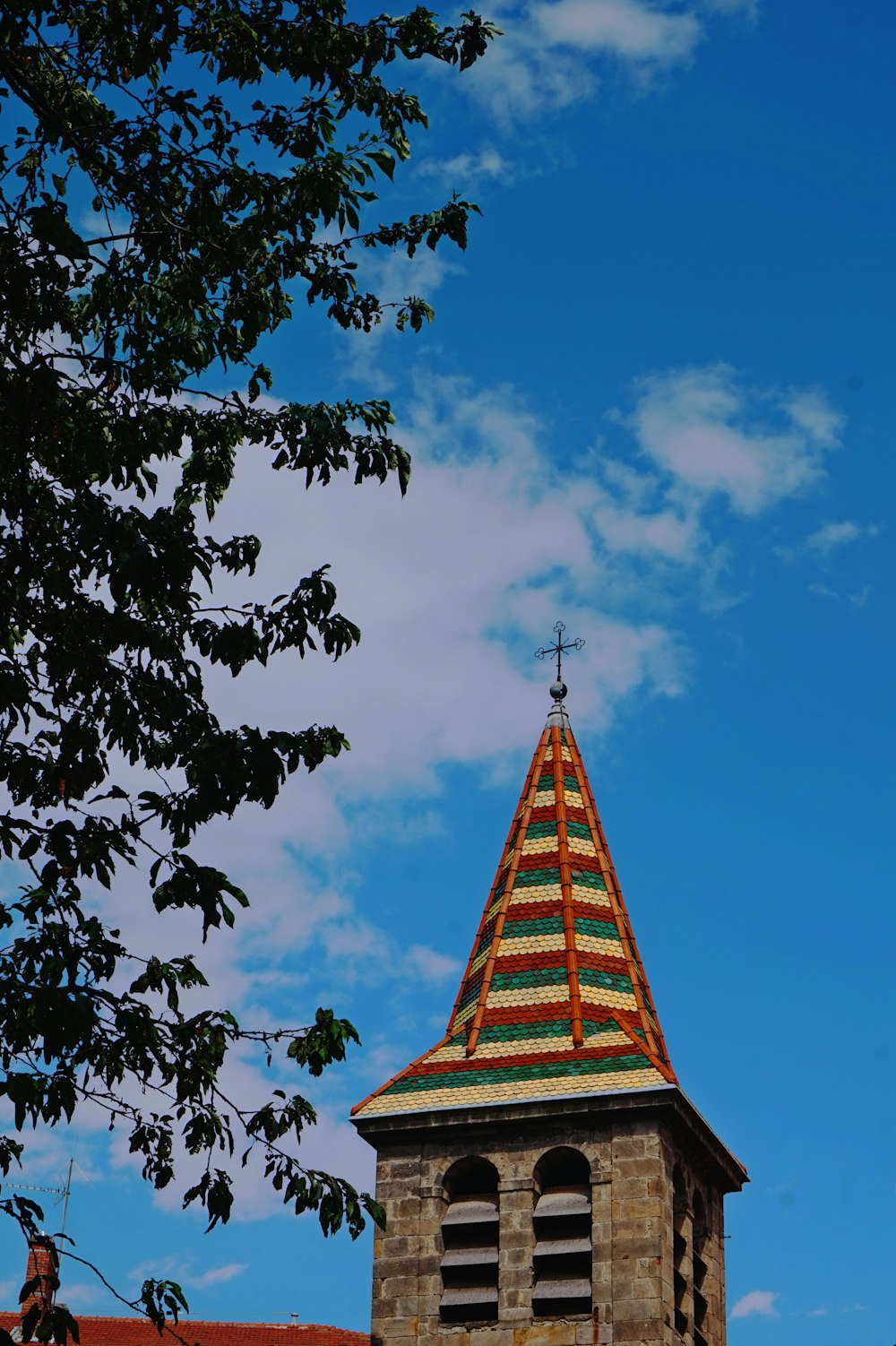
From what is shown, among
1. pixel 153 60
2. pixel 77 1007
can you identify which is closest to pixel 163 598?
pixel 77 1007

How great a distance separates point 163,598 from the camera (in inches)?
473

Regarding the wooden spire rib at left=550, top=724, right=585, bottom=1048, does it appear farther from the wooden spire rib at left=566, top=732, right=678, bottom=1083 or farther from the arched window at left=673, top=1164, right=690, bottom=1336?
the arched window at left=673, top=1164, right=690, bottom=1336

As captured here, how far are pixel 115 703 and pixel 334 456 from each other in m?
2.11

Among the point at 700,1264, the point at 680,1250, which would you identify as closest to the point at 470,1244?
the point at 680,1250

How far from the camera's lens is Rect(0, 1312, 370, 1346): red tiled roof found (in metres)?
32.0

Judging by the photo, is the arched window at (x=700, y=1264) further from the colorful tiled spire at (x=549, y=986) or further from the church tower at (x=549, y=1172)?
the colorful tiled spire at (x=549, y=986)

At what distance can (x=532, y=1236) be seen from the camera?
2350 cm

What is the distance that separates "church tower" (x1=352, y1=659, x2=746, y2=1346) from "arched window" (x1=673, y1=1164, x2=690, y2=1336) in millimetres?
26

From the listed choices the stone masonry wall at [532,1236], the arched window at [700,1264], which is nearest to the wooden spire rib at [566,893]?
the stone masonry wall at [532,1236]

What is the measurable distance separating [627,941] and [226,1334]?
10564 millimetres

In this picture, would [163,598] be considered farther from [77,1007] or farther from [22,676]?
[77,1007]

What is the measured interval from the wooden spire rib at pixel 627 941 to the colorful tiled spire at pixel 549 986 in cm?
2

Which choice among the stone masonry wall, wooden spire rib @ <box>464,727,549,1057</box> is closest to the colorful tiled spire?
wooden spire rib @ <box>464,727,549,1057</box>

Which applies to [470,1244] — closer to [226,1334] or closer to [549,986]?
[549,986]
